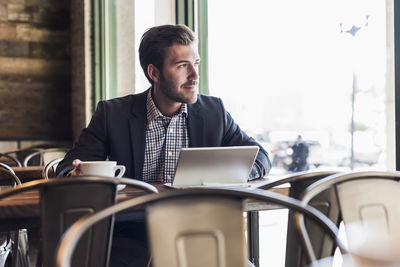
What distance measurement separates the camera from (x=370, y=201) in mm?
1433

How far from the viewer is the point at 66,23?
6555 mm

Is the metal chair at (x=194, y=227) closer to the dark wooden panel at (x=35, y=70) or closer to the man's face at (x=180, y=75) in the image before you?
the man's face at (x=180, y=75)

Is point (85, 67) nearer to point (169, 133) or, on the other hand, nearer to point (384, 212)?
point (169, 133)

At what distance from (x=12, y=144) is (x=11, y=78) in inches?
26.7

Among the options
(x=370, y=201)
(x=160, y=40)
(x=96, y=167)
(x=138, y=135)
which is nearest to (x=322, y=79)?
(x=160, y=40)

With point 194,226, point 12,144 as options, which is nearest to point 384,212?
point 194,226

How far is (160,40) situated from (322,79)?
78 centimetres

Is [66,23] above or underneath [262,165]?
above

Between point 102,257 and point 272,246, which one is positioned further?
point 272,246

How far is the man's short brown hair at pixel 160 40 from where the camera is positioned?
8.75ft

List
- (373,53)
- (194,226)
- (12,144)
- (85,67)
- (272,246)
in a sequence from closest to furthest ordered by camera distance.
→ (194,226) → (373,53) → (272,246) → (85,67) → (12,144)

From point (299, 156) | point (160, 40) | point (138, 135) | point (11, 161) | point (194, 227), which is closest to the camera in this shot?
point (194, 227)

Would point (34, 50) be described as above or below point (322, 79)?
above

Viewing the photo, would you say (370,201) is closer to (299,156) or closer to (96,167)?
(96,167)
